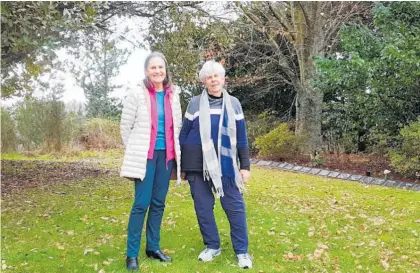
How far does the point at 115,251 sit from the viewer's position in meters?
4.35

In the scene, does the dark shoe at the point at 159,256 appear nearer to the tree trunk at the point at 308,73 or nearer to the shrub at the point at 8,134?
the tree trunk at the point at 308,73

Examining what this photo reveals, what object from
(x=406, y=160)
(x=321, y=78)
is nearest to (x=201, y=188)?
(x=406, y=160)

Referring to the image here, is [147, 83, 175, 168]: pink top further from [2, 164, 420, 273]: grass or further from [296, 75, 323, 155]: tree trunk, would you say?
[296, 75, 323, 155]: tree trunk

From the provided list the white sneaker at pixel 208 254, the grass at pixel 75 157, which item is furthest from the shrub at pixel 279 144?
the white sneaker at pixel 208 254

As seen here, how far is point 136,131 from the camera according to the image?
3742mm

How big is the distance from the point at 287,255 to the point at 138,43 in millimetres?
5813

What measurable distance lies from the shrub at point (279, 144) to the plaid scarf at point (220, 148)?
8.30m

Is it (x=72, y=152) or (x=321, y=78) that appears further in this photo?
(x=72, y=152)

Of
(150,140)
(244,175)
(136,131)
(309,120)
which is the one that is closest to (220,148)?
(244,175)

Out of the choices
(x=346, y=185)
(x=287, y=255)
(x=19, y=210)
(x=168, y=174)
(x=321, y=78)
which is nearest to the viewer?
(x=168, y=174)

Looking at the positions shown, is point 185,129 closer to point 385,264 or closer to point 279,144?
point 385,264

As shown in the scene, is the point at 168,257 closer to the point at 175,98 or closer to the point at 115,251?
the point at 115,251

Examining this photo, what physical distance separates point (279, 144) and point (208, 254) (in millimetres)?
8270

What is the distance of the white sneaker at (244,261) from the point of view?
13.1ft
